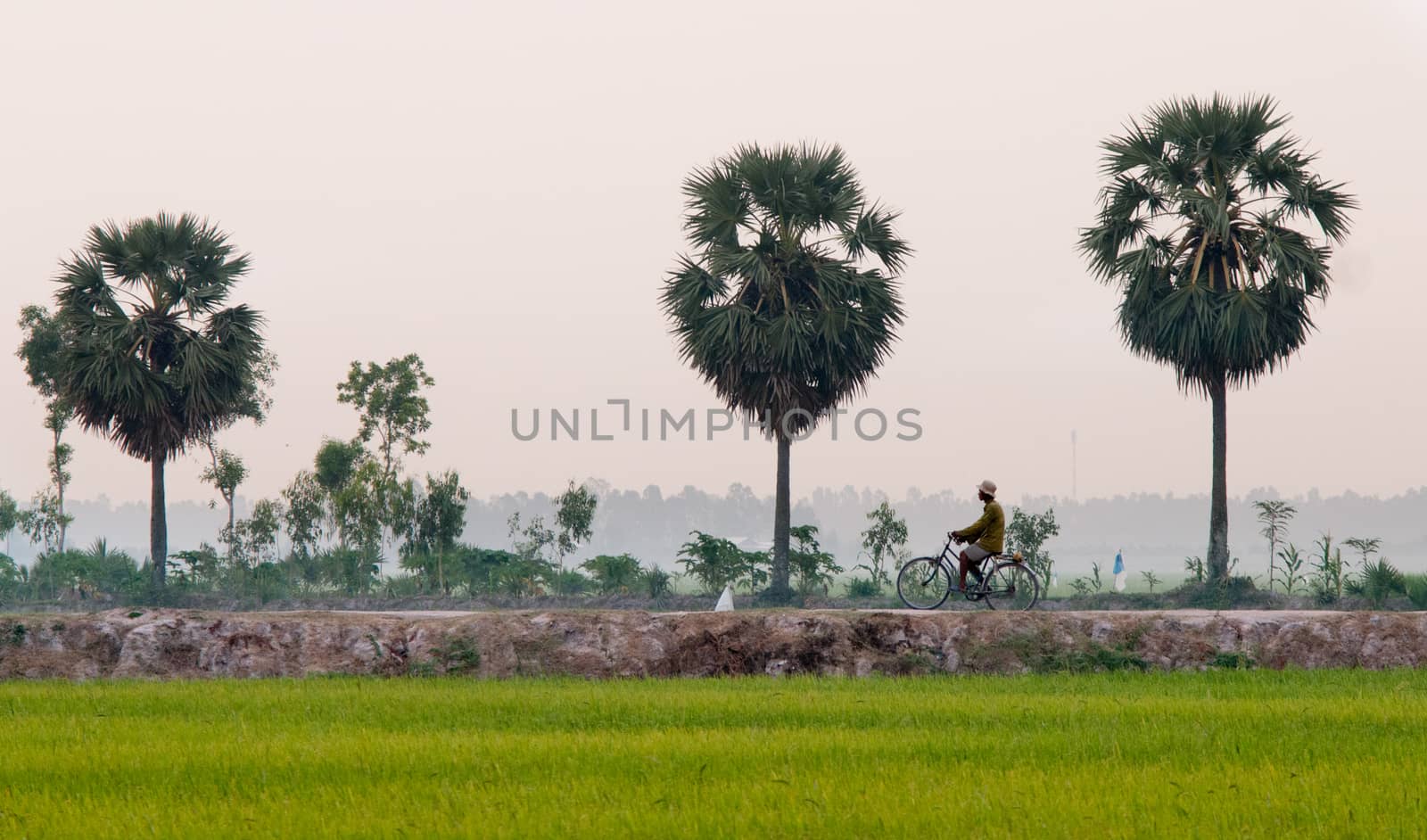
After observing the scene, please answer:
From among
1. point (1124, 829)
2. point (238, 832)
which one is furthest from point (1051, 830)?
point (238, 832)

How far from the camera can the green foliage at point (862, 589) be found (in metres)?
29.4

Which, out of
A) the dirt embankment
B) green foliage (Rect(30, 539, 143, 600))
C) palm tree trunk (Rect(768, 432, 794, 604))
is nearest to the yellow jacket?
the dirt embankment

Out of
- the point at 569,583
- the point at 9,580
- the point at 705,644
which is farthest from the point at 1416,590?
the point at 9,580

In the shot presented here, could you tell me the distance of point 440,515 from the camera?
108 feet

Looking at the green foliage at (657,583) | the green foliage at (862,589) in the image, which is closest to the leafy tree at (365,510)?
the green foliage at (657,583)

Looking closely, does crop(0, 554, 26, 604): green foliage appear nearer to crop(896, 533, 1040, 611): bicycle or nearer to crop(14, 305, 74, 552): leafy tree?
crop(14, 305, 74, 552): leafy tree

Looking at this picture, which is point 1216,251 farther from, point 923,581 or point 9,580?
point 9,580

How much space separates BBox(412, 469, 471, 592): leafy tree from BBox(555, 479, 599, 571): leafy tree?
2.88 m

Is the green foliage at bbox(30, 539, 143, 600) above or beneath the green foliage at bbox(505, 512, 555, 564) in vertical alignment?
beneath

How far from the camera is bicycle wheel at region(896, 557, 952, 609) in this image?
59.6 feet

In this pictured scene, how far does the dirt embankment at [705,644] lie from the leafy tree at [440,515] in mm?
17094

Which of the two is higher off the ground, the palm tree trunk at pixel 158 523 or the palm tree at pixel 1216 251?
the palm tree at pixel 1216 251

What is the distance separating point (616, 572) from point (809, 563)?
192 inches

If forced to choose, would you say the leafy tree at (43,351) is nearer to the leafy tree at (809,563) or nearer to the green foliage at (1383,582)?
the leafy tree at (809,563)
